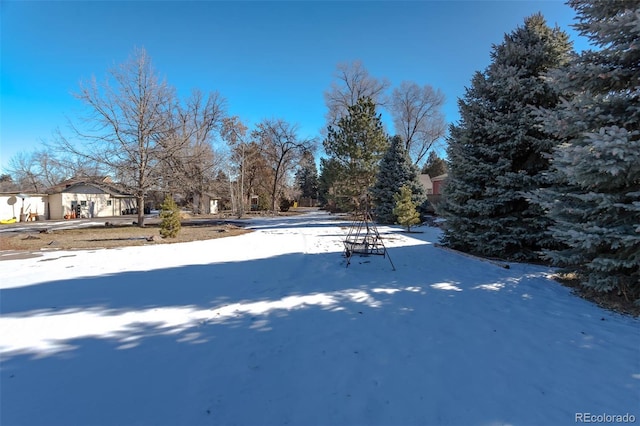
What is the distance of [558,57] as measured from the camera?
6797mm

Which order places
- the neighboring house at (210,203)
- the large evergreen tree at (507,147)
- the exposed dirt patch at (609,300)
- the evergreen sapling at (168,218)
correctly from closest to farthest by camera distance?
the exposed dirt patch at (609,300)
the large evergreen tree at (507,147)
the evergreen sapling at (168,218)
the neighboring house at (210,203)

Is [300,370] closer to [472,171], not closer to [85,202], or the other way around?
[472,171]

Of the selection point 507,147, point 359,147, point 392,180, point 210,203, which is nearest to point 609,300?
point 507,147

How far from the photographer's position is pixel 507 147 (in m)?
7.03

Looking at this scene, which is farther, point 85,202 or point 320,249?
point 85,202

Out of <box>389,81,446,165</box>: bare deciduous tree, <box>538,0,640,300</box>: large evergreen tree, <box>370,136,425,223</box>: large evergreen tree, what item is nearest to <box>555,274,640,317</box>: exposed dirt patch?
<box>538,0,640,300</box>: large evergreen tree

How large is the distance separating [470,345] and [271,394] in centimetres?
195

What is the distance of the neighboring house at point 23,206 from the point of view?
908 inches

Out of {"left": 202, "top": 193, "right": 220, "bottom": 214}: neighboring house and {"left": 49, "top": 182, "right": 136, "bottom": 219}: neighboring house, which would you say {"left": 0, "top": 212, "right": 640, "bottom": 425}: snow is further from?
{"left": 202, "top": 193, "right": 220, "bottom": 214}: neighboring house

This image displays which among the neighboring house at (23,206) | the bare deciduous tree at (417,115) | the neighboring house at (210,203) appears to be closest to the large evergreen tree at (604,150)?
the bare deciduous tree at (417,115)

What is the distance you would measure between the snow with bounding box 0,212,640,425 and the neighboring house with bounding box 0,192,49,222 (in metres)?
26.0

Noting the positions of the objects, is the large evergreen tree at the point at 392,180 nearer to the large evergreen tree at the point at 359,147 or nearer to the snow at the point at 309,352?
the large evergreen tree at the point at 359,147

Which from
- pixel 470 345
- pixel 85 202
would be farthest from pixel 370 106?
pixel 85 202

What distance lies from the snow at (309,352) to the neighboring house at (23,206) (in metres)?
A: 26.0
